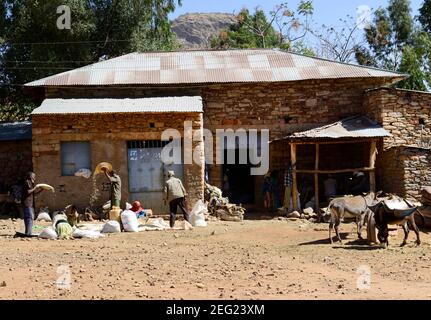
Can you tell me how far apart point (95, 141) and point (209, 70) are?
13.6ft

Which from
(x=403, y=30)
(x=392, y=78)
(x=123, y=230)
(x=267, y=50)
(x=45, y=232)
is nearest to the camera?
(x=45, y=232)

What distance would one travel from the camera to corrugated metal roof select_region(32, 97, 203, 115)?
530 inches

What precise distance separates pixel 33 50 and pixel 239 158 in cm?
997

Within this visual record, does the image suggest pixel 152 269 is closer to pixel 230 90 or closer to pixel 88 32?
pixel 230 90

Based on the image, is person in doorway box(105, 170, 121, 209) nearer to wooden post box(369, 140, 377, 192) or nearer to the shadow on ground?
the shadow on ground

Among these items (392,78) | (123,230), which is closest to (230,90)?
(392,78)

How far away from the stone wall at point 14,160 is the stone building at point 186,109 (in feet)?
7.21

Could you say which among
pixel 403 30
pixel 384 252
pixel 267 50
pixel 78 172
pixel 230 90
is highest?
pixel 403 30

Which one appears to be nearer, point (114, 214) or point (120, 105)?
point (114, 214)

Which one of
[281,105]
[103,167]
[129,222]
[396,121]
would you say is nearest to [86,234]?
[129,222]

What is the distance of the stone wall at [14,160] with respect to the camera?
1730cm

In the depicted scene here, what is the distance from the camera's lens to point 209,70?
15.7 m

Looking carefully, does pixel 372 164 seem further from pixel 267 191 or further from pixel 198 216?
pixel 198 216

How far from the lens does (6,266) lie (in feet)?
25.0
